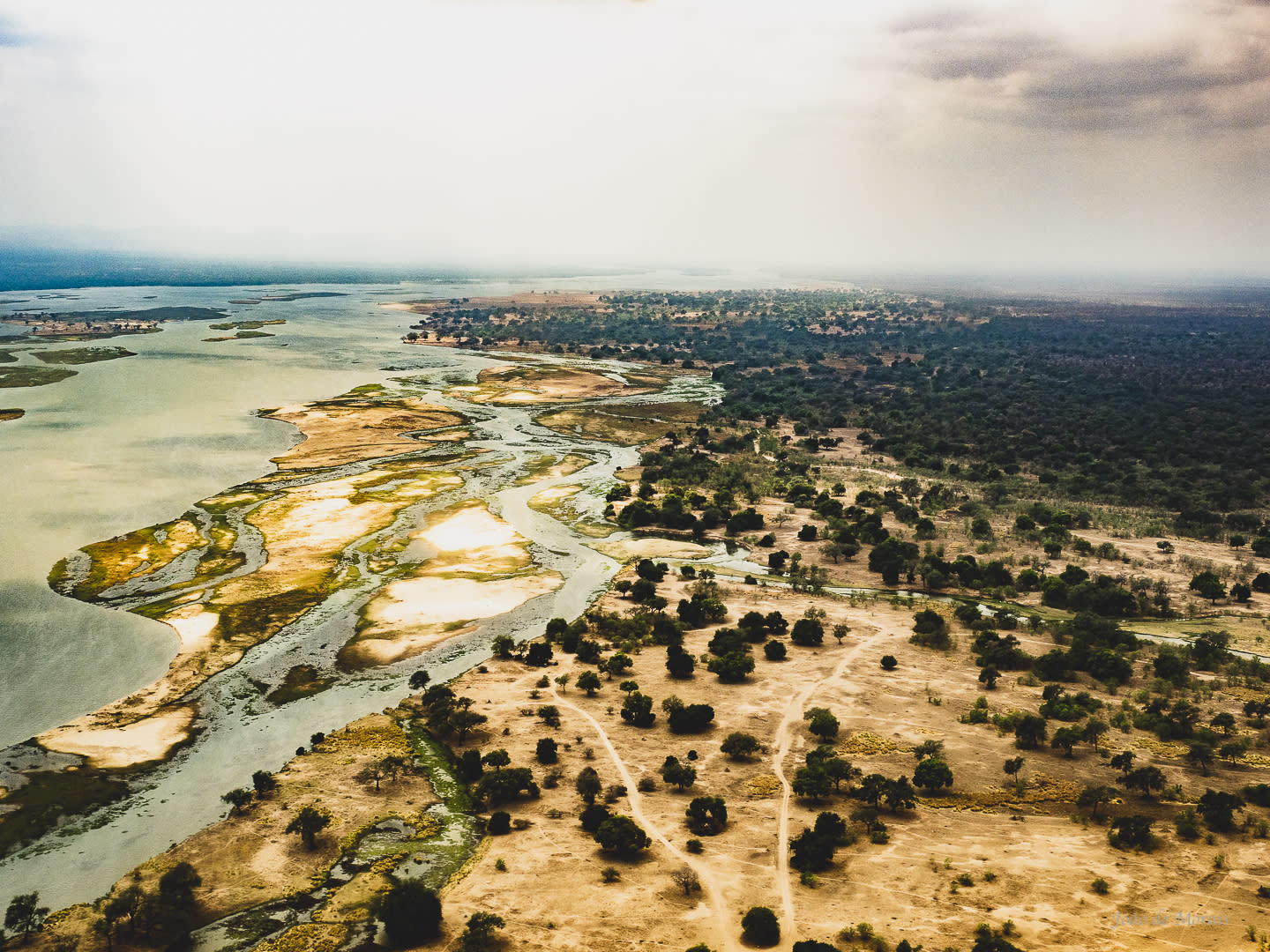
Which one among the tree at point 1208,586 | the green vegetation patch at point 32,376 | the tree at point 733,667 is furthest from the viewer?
the green vegetation patch at point 32,376

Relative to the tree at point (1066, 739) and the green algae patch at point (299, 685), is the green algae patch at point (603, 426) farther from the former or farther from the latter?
the tree at point (1066, 739)

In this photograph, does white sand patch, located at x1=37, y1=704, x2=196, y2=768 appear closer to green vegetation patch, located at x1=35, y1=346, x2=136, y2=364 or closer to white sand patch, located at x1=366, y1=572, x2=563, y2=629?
white sand patch, located at x1=366, y1=572, x2=563, y2=629

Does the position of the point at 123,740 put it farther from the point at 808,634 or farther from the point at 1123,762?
the point at 1123,762

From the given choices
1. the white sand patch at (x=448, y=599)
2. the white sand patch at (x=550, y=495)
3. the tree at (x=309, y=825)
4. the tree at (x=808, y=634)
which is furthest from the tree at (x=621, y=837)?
the white sand patch at (x=550, y=495)

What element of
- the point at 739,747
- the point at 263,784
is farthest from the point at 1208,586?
the point at 263,784

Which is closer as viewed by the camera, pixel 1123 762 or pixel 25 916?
pixel 25 916

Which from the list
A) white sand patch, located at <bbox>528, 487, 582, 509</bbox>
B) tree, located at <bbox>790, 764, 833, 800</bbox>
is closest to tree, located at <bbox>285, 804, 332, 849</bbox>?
tree, located at <bbox>790, 764, 833, 800</bbox>

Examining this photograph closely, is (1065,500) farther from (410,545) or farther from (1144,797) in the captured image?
(410,545)
